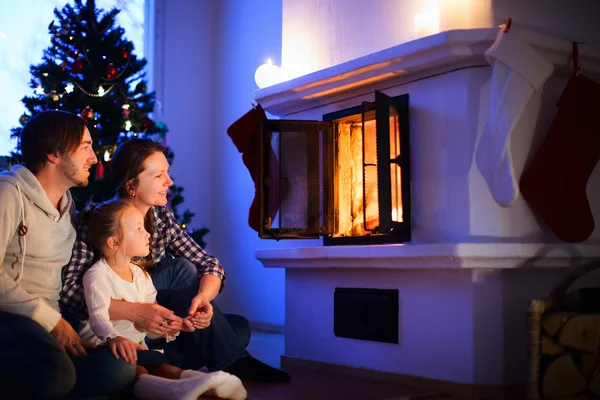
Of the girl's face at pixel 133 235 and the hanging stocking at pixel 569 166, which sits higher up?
the hanging stocking at pixel 569 166

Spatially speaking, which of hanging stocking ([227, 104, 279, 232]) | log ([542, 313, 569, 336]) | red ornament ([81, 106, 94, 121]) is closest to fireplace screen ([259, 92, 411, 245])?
hanging stocking ([227, 104, 279, 232])

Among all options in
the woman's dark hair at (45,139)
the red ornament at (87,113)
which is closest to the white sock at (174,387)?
the woman's dark hair at (45,139)

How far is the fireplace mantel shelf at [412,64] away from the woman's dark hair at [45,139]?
106 cm

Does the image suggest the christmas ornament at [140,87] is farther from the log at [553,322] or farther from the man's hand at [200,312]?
the log at [553,322]

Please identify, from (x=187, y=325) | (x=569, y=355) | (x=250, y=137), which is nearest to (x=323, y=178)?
(x=250, y=137)

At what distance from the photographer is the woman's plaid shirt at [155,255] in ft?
7.07

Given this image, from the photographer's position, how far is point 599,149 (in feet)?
8.09

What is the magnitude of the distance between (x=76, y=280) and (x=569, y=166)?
63.1 inches

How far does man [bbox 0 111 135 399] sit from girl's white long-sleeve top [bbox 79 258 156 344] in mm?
61

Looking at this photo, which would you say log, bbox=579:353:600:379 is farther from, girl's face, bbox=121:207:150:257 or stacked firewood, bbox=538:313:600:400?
girl's face, bbox=121:207:150:257

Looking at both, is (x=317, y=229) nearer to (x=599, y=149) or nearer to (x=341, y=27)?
(x=341, y=27)

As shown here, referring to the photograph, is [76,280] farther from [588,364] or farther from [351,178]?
[588,364]

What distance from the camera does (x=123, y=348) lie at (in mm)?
1979

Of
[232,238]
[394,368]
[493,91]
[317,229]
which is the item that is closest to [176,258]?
[317,229]
